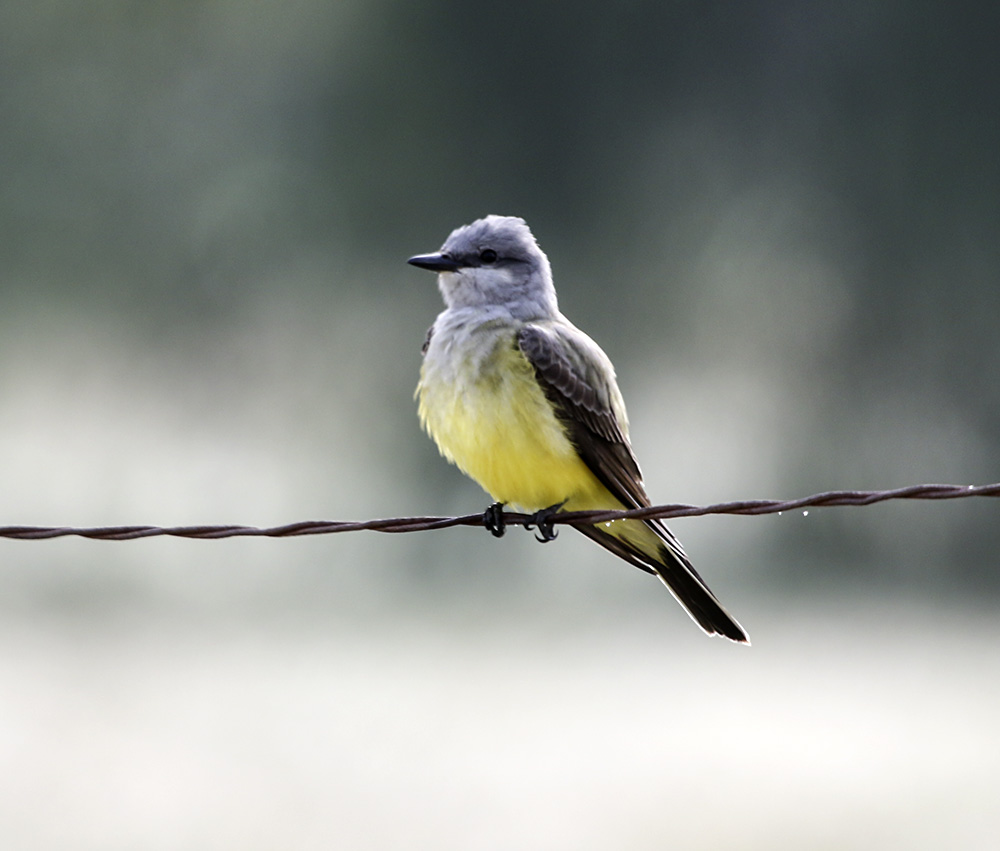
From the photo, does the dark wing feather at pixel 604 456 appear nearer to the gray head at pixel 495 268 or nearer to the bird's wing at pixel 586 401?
the bird's wing at pixel 586 401

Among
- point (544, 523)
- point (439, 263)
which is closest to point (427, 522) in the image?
point (544, 523)

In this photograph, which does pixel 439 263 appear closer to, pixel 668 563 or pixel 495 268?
pixel 495 268

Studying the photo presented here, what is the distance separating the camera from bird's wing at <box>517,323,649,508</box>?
12.4 ft

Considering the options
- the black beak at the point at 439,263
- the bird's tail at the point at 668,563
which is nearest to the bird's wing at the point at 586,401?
the bird's tail at the point at 668,563

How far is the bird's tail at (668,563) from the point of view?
3.69 meters

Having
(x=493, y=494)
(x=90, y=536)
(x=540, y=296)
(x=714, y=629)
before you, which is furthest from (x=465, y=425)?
(x=90, y=536)

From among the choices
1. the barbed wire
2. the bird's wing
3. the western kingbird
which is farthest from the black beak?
the barbed wire

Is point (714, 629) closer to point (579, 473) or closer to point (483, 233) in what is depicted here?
point (579, 473)

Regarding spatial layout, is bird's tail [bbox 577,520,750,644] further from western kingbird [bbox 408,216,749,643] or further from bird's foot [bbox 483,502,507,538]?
bird's foot [bbox 483,502,507,538]

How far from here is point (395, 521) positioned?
282cm

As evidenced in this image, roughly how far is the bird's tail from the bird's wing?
12 centimetres

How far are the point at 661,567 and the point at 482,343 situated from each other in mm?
948

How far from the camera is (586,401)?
383 centimetres

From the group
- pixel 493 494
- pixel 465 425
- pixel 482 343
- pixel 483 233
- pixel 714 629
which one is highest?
pixel 483 233
